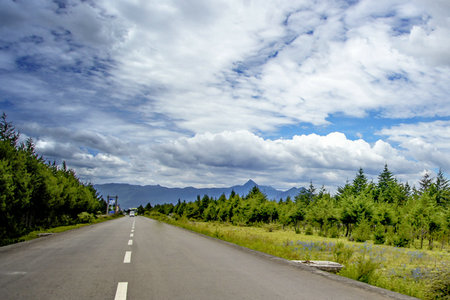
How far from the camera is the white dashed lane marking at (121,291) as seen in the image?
541 centimetres

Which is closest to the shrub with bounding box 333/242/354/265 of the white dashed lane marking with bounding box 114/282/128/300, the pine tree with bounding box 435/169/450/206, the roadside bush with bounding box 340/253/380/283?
the roadside bush with bounding box 340/253/380/283

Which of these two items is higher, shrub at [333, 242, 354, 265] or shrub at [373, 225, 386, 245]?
shrub at [333, 242, 354, 265]

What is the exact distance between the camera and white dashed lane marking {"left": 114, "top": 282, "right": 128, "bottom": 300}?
17.7 ft

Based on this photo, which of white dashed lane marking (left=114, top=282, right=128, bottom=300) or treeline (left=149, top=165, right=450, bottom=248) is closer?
white dashed lane marking (left=114, top=282, right=128, bottom=300)

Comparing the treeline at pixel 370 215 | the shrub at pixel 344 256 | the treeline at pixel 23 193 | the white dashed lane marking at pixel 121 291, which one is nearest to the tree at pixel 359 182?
the treeline at pixel 370 215

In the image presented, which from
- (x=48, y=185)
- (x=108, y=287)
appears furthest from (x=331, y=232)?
(x=108, y=287)

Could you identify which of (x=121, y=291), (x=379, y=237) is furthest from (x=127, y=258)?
(x=379, y=237)

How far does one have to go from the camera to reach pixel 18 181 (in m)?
25.1

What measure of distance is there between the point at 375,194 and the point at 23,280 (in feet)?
245

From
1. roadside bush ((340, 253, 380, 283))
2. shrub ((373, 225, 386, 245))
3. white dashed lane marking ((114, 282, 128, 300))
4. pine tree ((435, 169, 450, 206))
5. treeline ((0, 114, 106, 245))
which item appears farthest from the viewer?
pine tree ((435, 169, 450, 206))

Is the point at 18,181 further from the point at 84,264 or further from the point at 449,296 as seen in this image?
the point at 449,296

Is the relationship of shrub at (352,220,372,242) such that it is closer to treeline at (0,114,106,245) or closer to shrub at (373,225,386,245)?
shrub at (373,225,386,245)

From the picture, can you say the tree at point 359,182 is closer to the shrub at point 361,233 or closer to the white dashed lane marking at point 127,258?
the shrub at point 361,233

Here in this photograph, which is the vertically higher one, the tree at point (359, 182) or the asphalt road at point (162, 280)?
the tree at point (359, 182)
